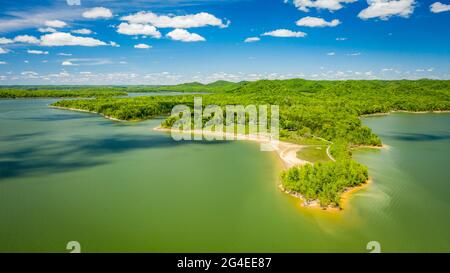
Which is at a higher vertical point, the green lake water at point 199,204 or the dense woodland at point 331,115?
the dense woodland at point 331,115

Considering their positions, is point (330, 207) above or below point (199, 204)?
above

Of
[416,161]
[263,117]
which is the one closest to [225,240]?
[416,161]

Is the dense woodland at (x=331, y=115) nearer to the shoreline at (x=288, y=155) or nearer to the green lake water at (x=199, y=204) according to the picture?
the shoreline at (x=288, y=155)

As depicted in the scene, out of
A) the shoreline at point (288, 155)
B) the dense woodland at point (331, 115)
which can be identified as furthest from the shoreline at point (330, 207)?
the dense woodland at point (331, 115)

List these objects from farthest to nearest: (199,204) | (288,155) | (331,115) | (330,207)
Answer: (331,115)
(288,155)
(199,204)
(330,207)

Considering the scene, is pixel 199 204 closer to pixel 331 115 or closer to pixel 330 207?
pixel 330 207

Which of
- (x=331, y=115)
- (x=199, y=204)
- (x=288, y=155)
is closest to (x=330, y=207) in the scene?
(x=199, y=204)

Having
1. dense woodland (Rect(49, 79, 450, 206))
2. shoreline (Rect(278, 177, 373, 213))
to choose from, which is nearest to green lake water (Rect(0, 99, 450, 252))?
shoreline (Rect(278, 177, 373, 213))

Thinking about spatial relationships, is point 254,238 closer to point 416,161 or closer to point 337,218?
point 337,218
